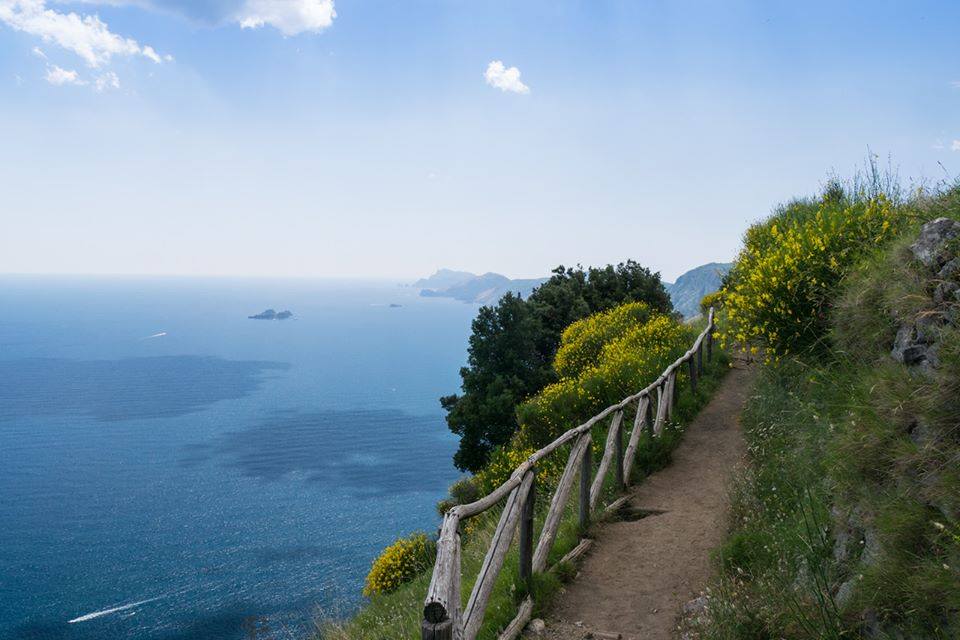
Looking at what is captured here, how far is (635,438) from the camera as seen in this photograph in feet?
36.7

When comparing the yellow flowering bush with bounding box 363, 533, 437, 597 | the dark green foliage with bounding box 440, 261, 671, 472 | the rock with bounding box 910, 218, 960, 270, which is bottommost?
the yellow flowering bush with bounding box 363, 533, 437, 597

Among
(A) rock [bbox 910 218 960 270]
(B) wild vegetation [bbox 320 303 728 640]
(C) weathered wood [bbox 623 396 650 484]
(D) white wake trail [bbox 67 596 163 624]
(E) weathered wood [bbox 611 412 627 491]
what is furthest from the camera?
(D) white wake trail [bbox 67 596 163 624]

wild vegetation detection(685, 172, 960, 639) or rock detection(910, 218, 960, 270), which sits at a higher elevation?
rock detection(910, 218, 960, 270)

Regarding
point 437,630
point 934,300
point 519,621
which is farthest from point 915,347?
point 437,630

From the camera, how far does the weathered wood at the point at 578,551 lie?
8.08 meters

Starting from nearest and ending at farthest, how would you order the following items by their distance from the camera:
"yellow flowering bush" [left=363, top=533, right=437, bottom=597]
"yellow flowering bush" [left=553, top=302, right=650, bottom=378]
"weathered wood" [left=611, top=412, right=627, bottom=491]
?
"weathered wood" [left=611, top=412, right=627, bottom=491] → "yellow flowering bush" [left=363, top=533, right=437, bottom=597] → "yellow flowering bush" [left=553, top=302, right=650, bottom=378]

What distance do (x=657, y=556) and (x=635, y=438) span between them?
3.06 meters

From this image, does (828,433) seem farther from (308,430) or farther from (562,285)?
(308,430)

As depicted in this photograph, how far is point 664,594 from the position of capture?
730 cm

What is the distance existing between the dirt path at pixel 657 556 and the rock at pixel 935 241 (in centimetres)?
429

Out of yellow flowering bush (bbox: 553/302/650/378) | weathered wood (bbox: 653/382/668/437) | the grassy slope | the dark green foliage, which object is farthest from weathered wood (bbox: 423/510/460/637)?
the dark green foliage

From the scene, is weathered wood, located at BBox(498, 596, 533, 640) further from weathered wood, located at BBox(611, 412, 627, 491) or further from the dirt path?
weathered wood, located at BBox(611, 412, 627, 491)

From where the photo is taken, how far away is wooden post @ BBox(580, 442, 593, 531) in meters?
8.67

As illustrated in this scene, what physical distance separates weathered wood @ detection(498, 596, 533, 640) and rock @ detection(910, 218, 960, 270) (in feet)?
17.7
